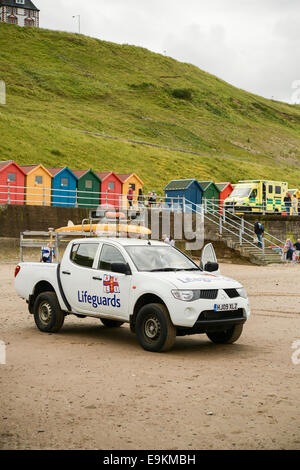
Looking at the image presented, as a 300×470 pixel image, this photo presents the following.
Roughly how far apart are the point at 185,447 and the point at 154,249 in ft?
18.3

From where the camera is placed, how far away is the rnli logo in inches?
378

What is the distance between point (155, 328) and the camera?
8945 mm

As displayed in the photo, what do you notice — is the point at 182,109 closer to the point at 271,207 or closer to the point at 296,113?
the point at 296,113

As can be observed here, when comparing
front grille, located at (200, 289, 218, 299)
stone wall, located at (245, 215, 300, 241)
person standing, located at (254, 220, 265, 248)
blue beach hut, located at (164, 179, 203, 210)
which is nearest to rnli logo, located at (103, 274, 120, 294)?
front grille, located at (200, 289, 218, 299)

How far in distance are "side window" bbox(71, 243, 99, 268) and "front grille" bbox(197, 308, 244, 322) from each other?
2.36 meters

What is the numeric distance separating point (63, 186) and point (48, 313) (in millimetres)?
26352

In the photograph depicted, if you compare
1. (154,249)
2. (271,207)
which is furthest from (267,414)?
(271,207)

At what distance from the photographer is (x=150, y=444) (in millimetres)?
5008

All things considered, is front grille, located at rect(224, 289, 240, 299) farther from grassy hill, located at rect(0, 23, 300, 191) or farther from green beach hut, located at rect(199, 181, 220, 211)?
grassy hill, located at rect(0, 23, 300, 191)

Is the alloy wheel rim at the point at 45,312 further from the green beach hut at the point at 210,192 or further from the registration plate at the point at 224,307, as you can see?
the green beach hut at the point at 210,192

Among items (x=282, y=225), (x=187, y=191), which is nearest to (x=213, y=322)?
(x=282, y=225)

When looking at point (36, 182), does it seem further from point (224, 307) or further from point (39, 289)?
point (224, 307)

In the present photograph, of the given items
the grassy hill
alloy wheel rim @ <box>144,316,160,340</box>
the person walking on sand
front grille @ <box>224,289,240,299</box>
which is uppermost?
the grassy hill

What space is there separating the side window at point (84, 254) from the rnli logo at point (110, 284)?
577 mm
